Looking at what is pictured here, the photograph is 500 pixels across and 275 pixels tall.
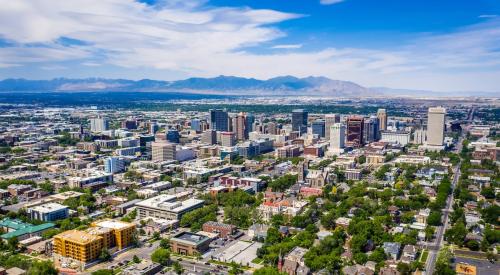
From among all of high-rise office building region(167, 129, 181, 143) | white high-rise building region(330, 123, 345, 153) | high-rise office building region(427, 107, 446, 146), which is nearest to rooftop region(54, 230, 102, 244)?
high-rise office building region(167, 129, 181, 143)

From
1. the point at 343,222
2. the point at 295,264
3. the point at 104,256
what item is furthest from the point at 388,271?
the point at 104,256

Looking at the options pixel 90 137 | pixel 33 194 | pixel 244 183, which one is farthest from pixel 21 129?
pixel 244 183

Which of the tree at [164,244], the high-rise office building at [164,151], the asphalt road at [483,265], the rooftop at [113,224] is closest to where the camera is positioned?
the asphalt road at [483,265]

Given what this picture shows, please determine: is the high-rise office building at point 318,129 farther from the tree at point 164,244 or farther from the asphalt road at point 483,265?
the tree at point 164,244

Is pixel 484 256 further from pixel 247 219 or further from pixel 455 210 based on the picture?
pixel 247 219

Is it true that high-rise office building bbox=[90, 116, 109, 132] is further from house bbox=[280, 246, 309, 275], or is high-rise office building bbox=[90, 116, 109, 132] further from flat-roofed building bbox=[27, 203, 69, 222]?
house bbox=[280, 246, 309, 275]

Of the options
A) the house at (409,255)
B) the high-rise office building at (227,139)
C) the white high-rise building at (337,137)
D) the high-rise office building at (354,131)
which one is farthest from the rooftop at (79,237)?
the high-rise office building at (354,131)
